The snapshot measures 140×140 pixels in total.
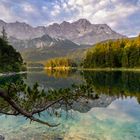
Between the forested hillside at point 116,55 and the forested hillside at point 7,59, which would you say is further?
the forested hillside at point 116,55

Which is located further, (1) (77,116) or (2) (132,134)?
(1) (77,116)

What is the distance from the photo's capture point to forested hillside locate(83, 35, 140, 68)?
492ft

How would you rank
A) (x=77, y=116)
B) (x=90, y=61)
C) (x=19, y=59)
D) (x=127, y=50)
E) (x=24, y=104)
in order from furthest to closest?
(x=90, y=61) → (x=127, y=50) → (x=19, y=59) → (x=77, y=116) → (x=24, y=104)

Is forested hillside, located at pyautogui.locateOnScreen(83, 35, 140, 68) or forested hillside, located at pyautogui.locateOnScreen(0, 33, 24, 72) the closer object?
forested hillside, located at pyautogui.locateOnScreen(0, 33, 24, 72)

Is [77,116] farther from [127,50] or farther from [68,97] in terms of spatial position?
[127,50]

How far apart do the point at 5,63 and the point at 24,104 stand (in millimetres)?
106100

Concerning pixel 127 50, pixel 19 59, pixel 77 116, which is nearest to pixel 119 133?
pixel 77 116

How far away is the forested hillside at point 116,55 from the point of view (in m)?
150

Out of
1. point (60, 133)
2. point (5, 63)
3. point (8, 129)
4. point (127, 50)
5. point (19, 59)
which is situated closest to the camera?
point (60, 133)

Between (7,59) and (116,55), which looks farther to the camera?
(116,55)

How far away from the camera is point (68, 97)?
864 centimetres

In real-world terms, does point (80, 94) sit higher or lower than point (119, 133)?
higher

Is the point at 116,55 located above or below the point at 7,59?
above

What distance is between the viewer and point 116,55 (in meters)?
166
